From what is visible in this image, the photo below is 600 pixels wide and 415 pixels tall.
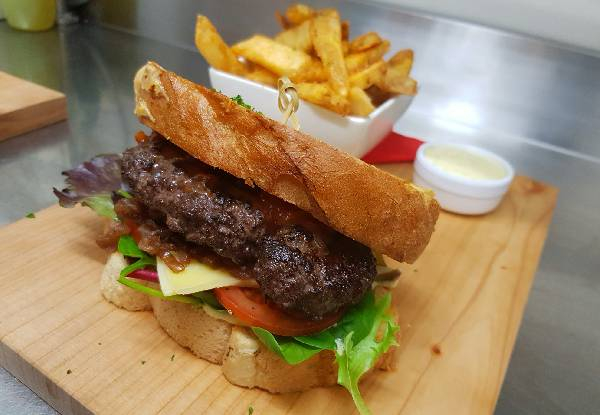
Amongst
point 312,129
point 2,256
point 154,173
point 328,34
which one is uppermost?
point 328,34

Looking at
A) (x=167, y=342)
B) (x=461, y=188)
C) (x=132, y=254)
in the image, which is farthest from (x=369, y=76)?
(x=167, y=342)

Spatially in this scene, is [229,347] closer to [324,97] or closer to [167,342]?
[167,342]

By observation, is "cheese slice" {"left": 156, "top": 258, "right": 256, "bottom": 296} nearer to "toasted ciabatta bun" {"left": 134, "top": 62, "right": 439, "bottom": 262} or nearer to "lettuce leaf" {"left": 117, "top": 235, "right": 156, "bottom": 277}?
"lettuce leaf" {"left": 117, "top": 235, "right": 156, "bottom": 277}

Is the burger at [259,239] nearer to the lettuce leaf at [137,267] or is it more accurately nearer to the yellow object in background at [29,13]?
the lettuce leaf at [137,267]

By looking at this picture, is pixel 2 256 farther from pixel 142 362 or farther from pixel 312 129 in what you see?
pixel 312 129

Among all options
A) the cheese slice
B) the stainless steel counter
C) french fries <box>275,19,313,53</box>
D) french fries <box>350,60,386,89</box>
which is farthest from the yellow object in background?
the cheese slice

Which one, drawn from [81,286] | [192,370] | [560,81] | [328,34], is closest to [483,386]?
[192,370]
